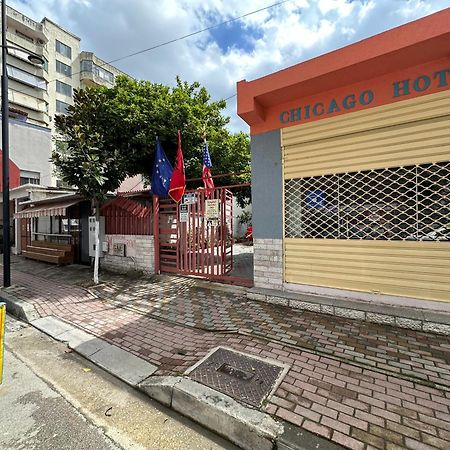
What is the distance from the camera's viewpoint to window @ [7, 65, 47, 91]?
30.4 meters

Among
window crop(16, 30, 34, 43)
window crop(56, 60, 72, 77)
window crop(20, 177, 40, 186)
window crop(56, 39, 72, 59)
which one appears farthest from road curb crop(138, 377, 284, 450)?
window crop(56, 39, 72, 59)

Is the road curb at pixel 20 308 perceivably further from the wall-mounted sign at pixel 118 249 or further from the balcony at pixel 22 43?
the balcony at pixel 22 43

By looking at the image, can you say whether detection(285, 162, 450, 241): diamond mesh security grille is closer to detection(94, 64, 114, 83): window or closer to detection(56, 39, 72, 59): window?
detection(94, 64, 114, 83): window

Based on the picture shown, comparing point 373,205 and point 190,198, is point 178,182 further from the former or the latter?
point 373,205

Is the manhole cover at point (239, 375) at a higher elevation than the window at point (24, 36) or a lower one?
lower

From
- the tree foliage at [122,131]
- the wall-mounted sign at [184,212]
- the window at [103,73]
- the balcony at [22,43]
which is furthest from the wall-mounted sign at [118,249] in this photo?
the window at [103,73]

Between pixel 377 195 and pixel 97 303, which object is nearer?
pixel 377 195

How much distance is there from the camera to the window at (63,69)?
34800 mm

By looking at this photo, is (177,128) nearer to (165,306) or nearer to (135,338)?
(165,306)

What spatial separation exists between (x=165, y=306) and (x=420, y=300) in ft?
14.8

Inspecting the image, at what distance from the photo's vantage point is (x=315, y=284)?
5152 mm

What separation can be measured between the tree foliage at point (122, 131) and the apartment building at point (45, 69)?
24.4 metres

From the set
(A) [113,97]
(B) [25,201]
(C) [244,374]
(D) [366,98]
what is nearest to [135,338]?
(C) [244,374]

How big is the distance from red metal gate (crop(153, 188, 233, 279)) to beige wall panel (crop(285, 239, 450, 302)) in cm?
199
